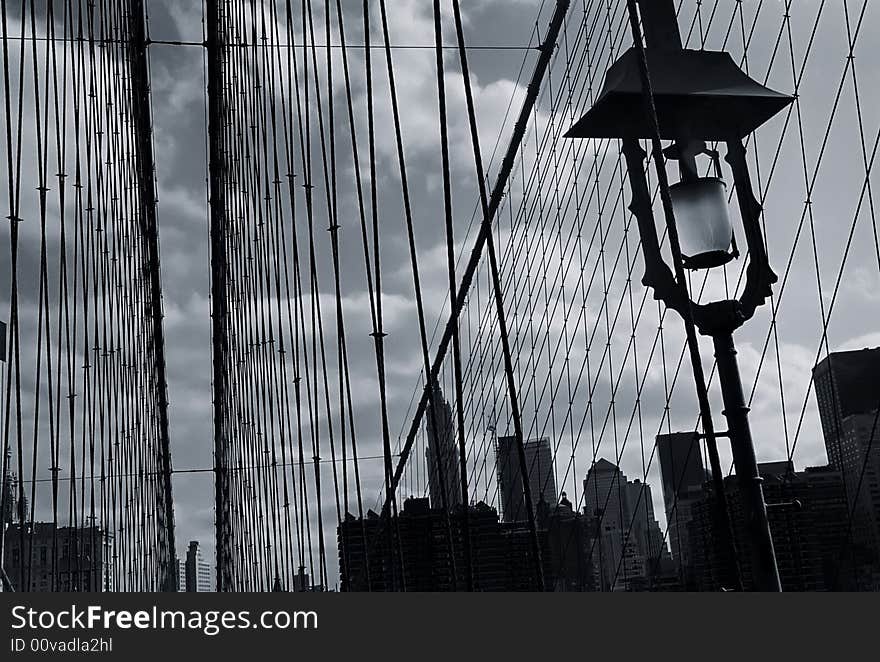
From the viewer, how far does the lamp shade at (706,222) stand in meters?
2.43

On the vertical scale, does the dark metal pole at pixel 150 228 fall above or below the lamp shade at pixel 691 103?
above

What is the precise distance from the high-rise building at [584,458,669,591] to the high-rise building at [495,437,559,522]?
1243 mm

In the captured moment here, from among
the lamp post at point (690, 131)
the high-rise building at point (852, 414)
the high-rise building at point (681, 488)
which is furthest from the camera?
the high-rise building at point (681, 488)

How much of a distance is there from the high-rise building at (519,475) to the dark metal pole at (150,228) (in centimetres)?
374

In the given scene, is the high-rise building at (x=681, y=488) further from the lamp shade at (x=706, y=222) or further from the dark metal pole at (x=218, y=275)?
the dark metal pole at (x=218, y=275)

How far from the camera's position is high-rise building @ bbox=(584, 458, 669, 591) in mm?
6734

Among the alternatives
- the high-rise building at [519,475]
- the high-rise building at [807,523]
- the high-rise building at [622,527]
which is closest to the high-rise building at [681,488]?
the high-rise building at [622,527]

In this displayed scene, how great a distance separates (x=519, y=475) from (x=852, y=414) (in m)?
7.11

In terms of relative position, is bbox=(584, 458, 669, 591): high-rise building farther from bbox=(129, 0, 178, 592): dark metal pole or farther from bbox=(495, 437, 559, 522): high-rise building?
bbox=(129, 0, 178, 592): dark metal pole

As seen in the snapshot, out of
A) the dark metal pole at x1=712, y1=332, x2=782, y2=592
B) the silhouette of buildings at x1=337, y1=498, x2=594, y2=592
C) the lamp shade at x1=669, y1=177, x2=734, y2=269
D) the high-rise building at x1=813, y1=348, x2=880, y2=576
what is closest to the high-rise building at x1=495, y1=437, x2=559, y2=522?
the silhouette of buildings at x1=337, y1=498, x2=594, y2=592

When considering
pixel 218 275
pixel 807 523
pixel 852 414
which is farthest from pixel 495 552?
pixel 852 414

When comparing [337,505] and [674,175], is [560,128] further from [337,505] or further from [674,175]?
[337,505]

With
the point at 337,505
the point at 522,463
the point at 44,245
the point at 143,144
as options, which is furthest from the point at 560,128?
the point at 522,463

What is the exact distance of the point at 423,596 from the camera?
1188mm
